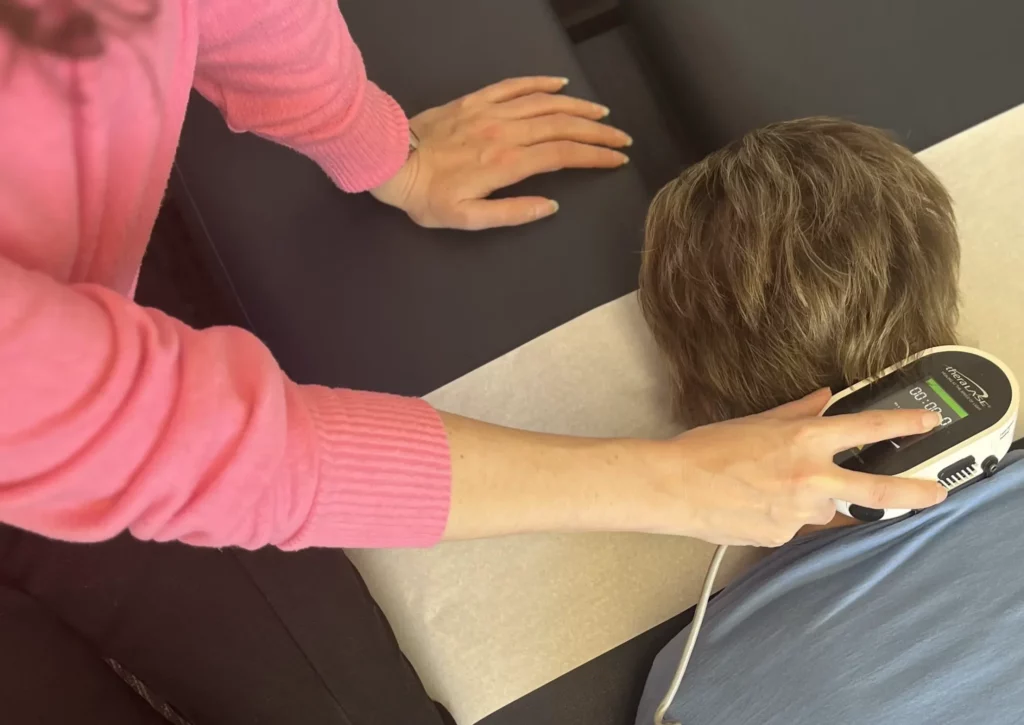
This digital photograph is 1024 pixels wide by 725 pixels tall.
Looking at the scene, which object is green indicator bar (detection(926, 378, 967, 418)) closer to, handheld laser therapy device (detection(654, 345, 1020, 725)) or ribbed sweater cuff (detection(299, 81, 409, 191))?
handheld laser therapy device (detection(654, 345, 1020, 725))

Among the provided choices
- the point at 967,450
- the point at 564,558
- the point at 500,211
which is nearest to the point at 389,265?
the point at 500,211

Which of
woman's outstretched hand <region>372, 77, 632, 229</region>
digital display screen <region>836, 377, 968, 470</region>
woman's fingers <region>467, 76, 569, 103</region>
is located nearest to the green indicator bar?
digital display screen <region>836, 377, 968, 470</region>

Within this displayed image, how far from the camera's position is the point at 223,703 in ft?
2.89

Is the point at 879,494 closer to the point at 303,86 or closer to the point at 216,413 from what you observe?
the point at 216,413

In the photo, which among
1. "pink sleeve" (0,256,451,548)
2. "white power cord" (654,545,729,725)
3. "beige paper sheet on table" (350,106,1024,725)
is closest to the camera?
"pink sleeve" (0,256,451,548)

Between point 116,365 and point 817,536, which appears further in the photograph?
point 817,536

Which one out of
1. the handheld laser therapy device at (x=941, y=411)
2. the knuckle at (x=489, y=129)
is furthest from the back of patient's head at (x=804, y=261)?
the knuckle at (x=489, y=129)

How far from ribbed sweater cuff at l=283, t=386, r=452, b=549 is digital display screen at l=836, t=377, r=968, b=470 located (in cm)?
38

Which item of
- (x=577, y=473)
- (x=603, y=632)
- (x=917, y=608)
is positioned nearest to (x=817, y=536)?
(x=917, y=608)

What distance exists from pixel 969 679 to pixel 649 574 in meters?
0.32

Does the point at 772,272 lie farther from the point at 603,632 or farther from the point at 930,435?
the point at 603,632

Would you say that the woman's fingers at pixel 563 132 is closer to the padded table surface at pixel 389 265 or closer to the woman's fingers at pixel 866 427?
the padded table surface at pixel 389 265

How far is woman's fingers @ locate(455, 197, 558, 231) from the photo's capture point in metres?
0.92

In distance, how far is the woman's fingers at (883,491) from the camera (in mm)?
647
